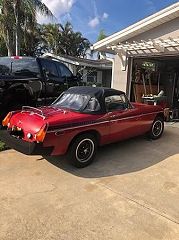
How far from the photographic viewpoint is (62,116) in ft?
17.5

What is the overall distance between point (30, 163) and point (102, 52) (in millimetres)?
7762

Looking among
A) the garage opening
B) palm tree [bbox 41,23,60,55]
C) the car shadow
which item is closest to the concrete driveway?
the car shadow

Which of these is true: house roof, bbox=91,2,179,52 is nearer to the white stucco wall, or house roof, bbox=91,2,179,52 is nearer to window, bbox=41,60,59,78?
the white stucco wall

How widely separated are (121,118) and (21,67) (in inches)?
161

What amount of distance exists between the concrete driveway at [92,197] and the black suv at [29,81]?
199 cm

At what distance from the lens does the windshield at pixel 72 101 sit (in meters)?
5.93

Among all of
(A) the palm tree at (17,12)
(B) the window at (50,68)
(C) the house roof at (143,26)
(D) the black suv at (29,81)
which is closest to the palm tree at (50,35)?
(A) the palm tree at (17,12)

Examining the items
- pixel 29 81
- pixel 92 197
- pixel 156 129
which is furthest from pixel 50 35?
pixel 92 197

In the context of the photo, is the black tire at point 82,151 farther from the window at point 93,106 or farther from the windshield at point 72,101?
the windshield at point 72,101

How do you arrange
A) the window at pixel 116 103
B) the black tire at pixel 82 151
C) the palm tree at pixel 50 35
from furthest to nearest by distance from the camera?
1. the palm tree at pixel 50 35
2. the window at pixel 116 103
3. the black tire at pixel 82 151

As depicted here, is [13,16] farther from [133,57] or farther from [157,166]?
[157,166]

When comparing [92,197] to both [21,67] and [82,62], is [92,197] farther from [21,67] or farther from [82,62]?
[82,62]

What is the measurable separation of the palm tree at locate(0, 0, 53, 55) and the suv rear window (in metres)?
10.2

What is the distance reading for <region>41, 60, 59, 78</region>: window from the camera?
8872mm
